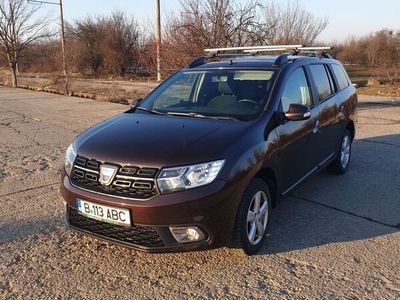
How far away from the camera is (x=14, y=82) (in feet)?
98.6

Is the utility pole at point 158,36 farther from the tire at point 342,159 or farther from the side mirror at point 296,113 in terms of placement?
the side mirror at point 296,113

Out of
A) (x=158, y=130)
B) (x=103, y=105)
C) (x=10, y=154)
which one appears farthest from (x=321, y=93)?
(x=103, y=105)

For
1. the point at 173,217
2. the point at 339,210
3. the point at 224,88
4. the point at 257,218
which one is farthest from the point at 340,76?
the point at 173,217

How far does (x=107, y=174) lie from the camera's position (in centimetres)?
332

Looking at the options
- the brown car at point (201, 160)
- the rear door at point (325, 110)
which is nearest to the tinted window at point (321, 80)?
the rear door at point (325, 110)

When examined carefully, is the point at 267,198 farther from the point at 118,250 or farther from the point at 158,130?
the point at 118,250

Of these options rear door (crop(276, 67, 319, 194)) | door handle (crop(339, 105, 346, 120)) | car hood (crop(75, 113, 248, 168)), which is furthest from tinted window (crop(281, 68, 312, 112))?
door handle (crop(339, 105, 346, 120))

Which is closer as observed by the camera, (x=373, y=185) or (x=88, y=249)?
(x=88, y=249)

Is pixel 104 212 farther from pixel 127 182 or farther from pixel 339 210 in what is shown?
pixel 339 210

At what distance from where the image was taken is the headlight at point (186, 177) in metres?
3.18

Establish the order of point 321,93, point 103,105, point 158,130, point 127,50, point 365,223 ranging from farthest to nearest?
point 127,50
point 103,105
point 321,93
point 365,223
point 158,130

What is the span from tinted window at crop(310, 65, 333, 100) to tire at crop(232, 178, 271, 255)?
6.35 ft

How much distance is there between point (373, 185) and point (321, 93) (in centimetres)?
146

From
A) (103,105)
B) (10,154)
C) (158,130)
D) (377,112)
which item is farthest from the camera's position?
(103,105)
